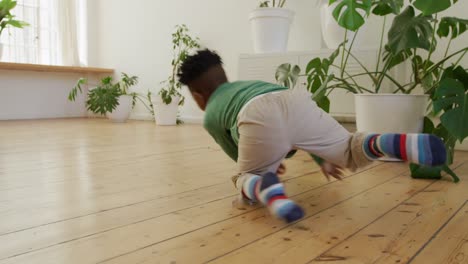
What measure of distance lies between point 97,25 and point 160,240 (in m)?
4.38

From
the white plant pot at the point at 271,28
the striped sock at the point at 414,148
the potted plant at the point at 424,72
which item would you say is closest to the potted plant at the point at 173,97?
the white plant pot at the point at 271,28

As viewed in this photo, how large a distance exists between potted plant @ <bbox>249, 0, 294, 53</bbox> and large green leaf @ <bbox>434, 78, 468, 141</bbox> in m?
1.55

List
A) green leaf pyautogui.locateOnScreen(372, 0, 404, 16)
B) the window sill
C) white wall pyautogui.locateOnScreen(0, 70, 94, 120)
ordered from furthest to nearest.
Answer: white wall pyautogui.locateOnScreen(0, 70, 94, 120) < the window sill < green leaf pyautogui.locateOnScreen(372, 0, 404, 16)

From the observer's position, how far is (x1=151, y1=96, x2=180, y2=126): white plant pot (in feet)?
12.6

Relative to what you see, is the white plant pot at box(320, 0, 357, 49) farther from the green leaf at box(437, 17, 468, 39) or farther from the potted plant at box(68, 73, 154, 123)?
the potted plant at box(68, 73, 154, 123)

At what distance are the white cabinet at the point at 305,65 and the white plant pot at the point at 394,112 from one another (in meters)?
0.58

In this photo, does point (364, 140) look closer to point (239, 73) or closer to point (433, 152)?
point (433, 152)

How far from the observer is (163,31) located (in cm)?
418

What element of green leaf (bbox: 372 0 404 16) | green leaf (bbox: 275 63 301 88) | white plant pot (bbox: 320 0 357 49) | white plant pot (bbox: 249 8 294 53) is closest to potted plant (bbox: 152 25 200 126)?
white plant pot (bbox: 249 8 294 53)

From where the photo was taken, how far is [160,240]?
2.73 feet

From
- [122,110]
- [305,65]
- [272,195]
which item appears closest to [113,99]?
[122,110]

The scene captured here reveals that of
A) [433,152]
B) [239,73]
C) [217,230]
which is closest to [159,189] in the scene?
[217,230]

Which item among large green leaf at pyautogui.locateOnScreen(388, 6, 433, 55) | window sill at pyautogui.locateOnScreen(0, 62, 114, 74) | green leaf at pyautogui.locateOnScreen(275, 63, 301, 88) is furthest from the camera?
window sill at pyautogui.locateOnScreen(0, 62, 114, 74)

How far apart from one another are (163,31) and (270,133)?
341 cm
